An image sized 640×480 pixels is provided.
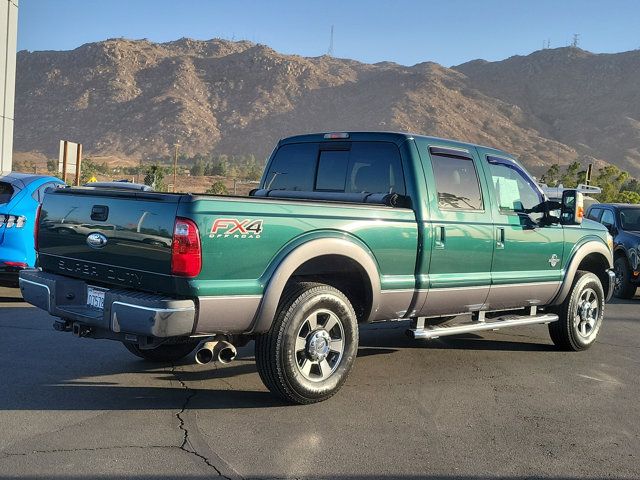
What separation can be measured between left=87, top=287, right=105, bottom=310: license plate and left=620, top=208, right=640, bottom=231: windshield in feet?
36.0

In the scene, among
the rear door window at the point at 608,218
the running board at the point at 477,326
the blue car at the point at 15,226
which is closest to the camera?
the running board at the point at 477,326

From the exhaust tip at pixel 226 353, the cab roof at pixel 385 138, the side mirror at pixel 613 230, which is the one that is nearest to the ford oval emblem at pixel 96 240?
the exhaust tip at pixel 226 353

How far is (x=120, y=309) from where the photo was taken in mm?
4609

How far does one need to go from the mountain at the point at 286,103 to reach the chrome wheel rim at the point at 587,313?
93084 millimetres

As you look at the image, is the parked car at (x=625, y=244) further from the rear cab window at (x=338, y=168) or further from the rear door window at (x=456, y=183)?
the rear cab window at (x=338, y=168)

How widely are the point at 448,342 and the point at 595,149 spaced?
115 meters

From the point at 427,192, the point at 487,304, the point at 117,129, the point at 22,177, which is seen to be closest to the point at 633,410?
the point at 487,304

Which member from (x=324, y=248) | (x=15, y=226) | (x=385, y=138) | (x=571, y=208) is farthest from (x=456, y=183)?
(x=15, y=226)

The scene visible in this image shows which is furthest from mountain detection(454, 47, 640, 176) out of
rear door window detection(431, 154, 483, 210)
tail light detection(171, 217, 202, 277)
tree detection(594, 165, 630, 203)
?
tail light detection(171, 217, 202, 277)

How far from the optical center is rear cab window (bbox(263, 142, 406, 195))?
6.05m

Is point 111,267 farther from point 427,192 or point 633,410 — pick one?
point 633,410

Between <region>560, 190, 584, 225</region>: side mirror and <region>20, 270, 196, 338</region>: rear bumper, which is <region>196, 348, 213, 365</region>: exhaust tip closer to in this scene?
<region>20, 270, 196, 338</region>: rear bumper

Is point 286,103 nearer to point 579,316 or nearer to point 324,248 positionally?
point 579,316

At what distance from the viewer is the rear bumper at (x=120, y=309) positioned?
14.5ft
